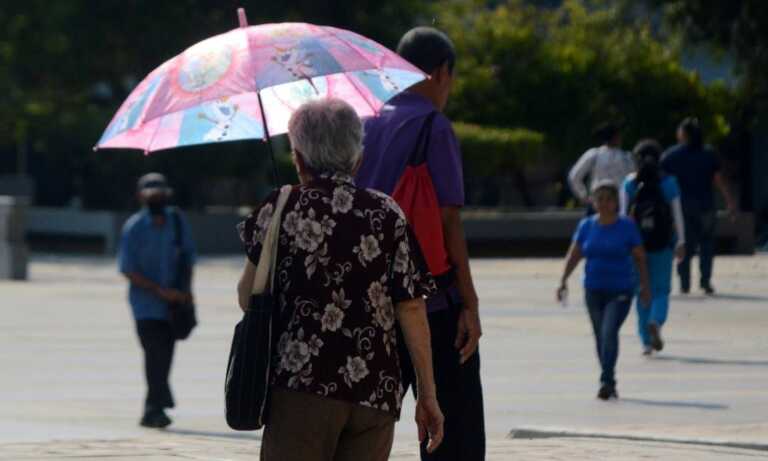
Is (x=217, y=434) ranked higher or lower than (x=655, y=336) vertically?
higher

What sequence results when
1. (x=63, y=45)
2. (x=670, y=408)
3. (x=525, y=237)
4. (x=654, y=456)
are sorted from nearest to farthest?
(x=654, y=456), (x=670, y=408), (x=525, y=237), (x=63, y=45)

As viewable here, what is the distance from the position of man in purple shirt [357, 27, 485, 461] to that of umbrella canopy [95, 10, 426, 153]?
18 cm

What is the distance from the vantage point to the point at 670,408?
39.6 ft

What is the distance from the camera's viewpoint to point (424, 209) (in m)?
6.42

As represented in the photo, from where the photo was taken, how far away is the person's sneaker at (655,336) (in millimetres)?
15086

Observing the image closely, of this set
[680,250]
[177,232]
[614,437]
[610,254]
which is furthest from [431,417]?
[680,250]

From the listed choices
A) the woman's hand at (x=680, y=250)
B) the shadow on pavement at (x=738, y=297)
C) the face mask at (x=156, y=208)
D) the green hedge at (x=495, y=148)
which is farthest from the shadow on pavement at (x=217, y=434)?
the green hedge at (x=495, y=148)

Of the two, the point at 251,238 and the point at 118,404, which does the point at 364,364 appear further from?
the point at 118,404

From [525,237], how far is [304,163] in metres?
26.1

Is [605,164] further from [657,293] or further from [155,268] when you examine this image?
[155,268]

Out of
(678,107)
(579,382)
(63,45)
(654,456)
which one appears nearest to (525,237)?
(678,107)

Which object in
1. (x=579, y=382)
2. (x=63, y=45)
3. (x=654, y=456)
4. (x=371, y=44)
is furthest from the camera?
(x=63, y=45)

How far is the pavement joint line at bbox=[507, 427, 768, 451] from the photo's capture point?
9784 millimetres

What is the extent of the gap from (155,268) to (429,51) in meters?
5.63
